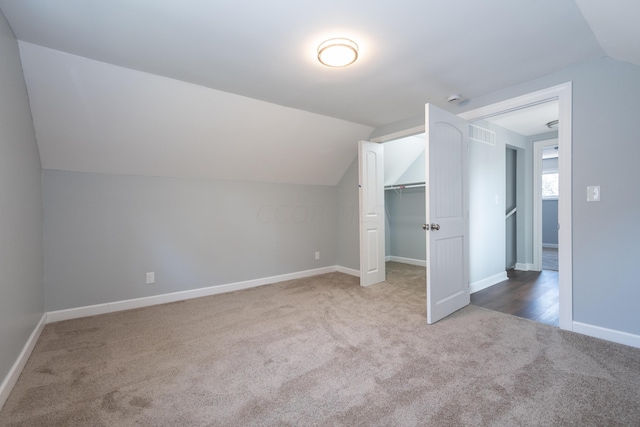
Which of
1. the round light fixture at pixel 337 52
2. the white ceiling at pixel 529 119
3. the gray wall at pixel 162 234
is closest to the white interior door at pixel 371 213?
the gray wall at pixel 162 234

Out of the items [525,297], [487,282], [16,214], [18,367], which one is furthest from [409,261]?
[16,214]

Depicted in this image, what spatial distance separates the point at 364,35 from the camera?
1.89m

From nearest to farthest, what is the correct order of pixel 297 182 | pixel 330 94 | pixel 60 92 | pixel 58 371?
pixel 58 371
pixel 60 92
pixel 330 94
pixel 297 182

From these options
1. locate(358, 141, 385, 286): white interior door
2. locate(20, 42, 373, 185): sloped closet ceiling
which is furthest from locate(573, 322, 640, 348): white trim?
locate(20, 42, 373, 185): sloped closet ceiling

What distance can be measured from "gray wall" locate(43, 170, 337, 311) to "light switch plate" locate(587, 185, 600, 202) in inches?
128

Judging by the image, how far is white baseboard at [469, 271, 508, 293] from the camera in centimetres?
346

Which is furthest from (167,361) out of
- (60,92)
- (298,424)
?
(60,92)

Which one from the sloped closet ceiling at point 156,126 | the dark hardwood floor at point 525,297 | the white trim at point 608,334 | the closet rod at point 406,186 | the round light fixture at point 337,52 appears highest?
the round light fixture at point 337,52

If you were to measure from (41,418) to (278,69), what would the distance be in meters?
2.69

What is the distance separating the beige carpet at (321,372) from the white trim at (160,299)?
0.16 metres

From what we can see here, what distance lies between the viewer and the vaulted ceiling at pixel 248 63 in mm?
1673

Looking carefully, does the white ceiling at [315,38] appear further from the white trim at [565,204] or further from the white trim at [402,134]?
the white trim at [402,134]

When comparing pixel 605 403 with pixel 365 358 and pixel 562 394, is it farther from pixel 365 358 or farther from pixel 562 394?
pixel 365 358

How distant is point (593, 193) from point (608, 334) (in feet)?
3.66
